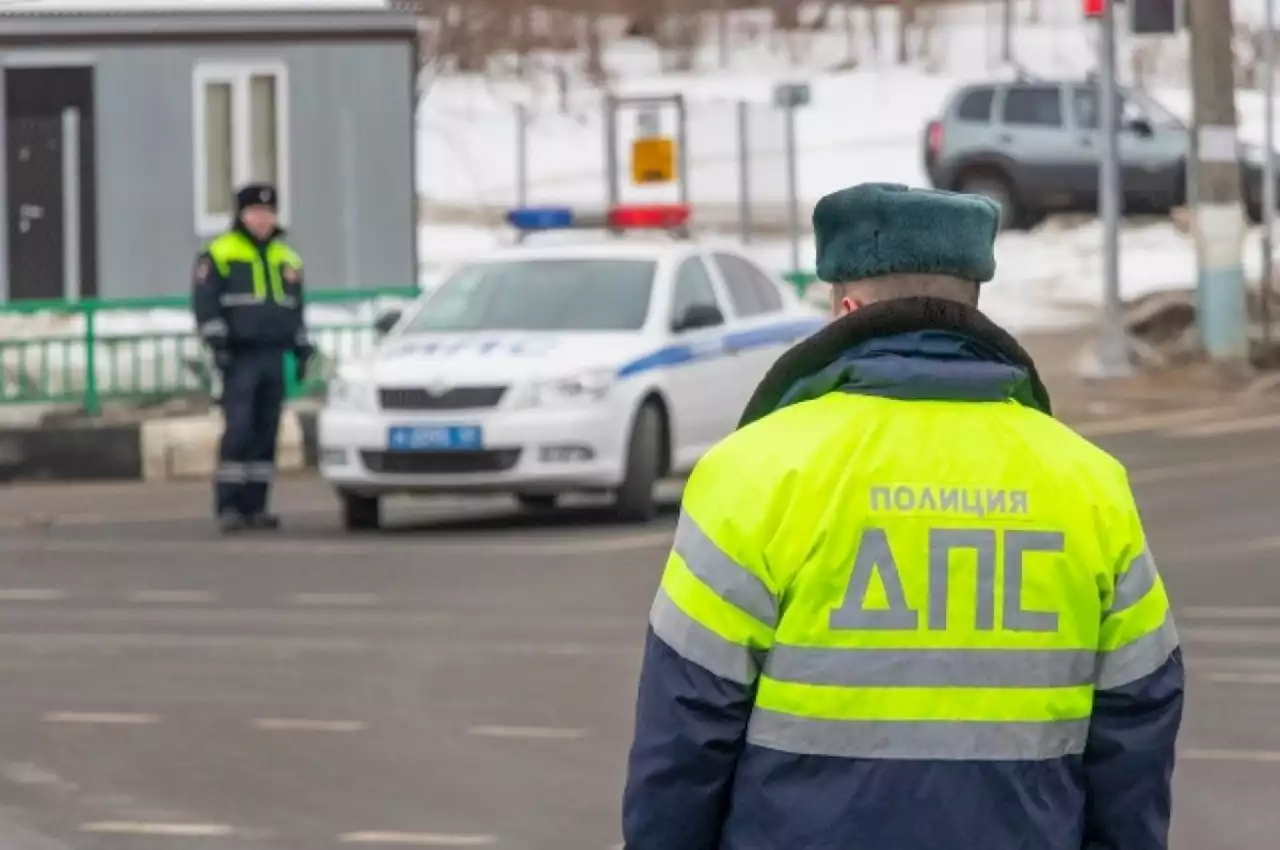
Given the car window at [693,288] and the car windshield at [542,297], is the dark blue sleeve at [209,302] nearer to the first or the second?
the car windshield at [542,297]

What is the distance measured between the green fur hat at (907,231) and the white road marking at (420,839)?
4501 mm

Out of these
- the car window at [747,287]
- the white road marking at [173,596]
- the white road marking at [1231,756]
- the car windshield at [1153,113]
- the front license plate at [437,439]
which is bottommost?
the white road marking at [1231,756]

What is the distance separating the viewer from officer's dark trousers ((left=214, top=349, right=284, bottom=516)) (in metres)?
15.8

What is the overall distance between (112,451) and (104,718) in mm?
9243

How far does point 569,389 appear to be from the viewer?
15492 millimetres

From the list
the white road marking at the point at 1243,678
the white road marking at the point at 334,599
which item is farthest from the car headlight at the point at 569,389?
the white road marking at the point at 1243,678

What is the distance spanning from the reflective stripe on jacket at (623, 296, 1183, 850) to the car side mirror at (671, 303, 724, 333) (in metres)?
13.0

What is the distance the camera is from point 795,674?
3424mm

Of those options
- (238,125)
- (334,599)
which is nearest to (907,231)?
(334,599)

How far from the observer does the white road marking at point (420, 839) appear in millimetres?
7840

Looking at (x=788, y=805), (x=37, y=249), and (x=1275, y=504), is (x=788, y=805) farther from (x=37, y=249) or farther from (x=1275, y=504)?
(x=37, y=249)

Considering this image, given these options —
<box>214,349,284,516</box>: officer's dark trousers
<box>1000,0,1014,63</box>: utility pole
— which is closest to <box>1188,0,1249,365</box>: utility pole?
<box>214,349,284,516</box>: officer's dark trousers

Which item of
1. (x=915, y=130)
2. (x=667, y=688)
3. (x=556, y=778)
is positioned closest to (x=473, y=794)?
(x=556, y=778)

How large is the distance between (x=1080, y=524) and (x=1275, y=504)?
516 inches
